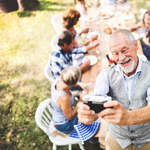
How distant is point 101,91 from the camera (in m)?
1.66

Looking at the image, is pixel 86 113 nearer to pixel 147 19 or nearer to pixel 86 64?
pixel 86 64

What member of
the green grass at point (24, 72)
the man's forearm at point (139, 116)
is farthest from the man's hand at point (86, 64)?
the green grass at point (24, 72)

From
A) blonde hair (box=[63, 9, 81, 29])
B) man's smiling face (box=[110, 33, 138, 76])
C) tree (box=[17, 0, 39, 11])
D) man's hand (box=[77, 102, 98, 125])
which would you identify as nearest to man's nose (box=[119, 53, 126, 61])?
man's smiling face (box=[110, 33, 138, 76])

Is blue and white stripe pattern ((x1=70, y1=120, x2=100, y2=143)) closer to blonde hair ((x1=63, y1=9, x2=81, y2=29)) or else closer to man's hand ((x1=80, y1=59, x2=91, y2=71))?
man's hand ((x1=80, y1=59, x2=91, y2=71))

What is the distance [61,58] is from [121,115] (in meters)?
1.77

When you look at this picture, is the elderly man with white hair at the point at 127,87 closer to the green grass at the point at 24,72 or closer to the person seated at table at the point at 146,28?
the green grass at the point at 24,72

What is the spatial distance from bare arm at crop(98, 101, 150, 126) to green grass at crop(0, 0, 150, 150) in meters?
1.74

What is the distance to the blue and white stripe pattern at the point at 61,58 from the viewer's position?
2635 millimetres

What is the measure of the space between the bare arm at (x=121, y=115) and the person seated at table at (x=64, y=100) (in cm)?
88

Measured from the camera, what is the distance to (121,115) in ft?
3.69

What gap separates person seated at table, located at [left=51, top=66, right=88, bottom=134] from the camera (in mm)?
1960

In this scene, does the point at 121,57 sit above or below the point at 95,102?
above

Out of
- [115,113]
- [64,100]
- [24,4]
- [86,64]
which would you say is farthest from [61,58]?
[24,4]

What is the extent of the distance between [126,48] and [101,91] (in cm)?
57
